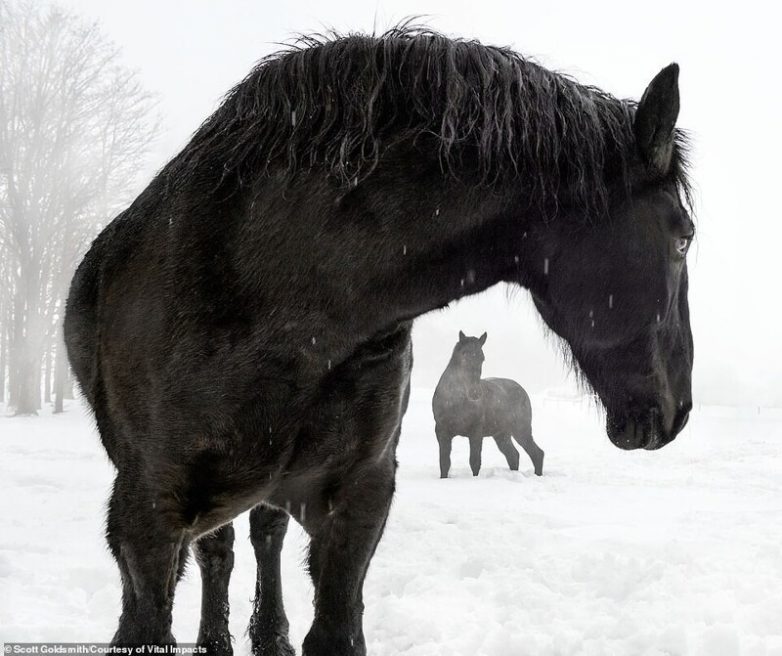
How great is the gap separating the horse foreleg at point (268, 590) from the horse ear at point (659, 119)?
7.65 feet

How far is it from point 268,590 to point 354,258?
218cm

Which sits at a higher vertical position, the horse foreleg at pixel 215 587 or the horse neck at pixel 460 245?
the horse neck at pixel 460 245

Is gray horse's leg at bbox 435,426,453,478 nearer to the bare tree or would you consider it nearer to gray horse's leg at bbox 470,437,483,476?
gray horse's leg at bbox 470,437,483,476

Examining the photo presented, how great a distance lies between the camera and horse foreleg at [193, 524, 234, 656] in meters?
3.27

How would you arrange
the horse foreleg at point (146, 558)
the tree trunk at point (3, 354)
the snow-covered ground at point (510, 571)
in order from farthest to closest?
the tree trunk at point (3, 354), the snow-covered ground at point (510, 571), the horse foreleg at point (146, 558)

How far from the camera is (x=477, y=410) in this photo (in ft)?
38.0

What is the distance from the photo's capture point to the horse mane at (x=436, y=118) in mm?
1961

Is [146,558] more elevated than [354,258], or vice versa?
[354,258]

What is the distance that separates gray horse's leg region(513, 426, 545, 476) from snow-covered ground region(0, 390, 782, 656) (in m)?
2.35

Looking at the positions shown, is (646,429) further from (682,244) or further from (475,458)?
(475,458)

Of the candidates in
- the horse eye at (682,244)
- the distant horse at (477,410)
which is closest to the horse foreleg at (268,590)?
the horse eye at (682,244)

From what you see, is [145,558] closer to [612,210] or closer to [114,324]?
[114,324]

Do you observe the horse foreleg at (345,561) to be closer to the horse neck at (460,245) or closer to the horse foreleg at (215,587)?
the horse neck at (460,245)

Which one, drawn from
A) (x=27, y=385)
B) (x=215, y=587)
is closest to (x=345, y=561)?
(x=215, y=587)
